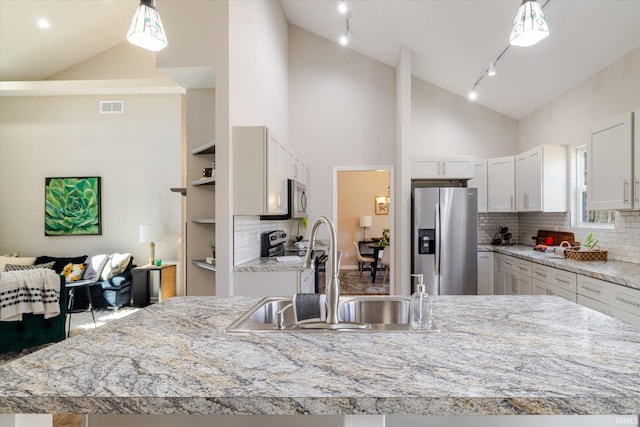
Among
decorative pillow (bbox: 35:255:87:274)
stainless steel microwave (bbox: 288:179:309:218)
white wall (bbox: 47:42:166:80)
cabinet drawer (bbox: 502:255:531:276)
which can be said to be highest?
white wall (bbox: 47:42:166:80)

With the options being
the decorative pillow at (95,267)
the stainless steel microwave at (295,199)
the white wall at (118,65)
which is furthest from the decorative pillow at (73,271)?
the stainless steel microwave at (295,199)

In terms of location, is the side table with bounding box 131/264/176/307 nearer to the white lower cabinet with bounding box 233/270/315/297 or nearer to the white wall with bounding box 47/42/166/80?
the white lower cabinet with bounding box 233/270/315/297

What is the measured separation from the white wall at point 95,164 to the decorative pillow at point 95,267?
1.57 ft

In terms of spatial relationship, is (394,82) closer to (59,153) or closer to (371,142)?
(371,142)

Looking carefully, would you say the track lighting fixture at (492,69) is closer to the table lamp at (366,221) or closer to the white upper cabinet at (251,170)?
the white upper cabinet at (251,170)

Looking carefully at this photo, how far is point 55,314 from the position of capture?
11.9ft

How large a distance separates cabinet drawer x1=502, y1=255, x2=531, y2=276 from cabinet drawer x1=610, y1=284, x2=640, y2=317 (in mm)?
1358

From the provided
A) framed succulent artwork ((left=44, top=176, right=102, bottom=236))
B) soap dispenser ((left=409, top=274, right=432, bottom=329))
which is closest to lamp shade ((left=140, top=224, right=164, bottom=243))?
framed succulent artwork ((left=44, top=176, right=102, bottom=236))

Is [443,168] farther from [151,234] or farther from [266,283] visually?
[151,234]

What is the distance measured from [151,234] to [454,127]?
17.1 feet

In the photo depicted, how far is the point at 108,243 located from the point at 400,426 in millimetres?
6222

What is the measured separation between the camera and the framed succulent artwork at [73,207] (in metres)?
5.87

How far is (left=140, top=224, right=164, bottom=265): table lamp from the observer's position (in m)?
5.38

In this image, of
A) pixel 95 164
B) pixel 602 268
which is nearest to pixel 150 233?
pixel 95 164
